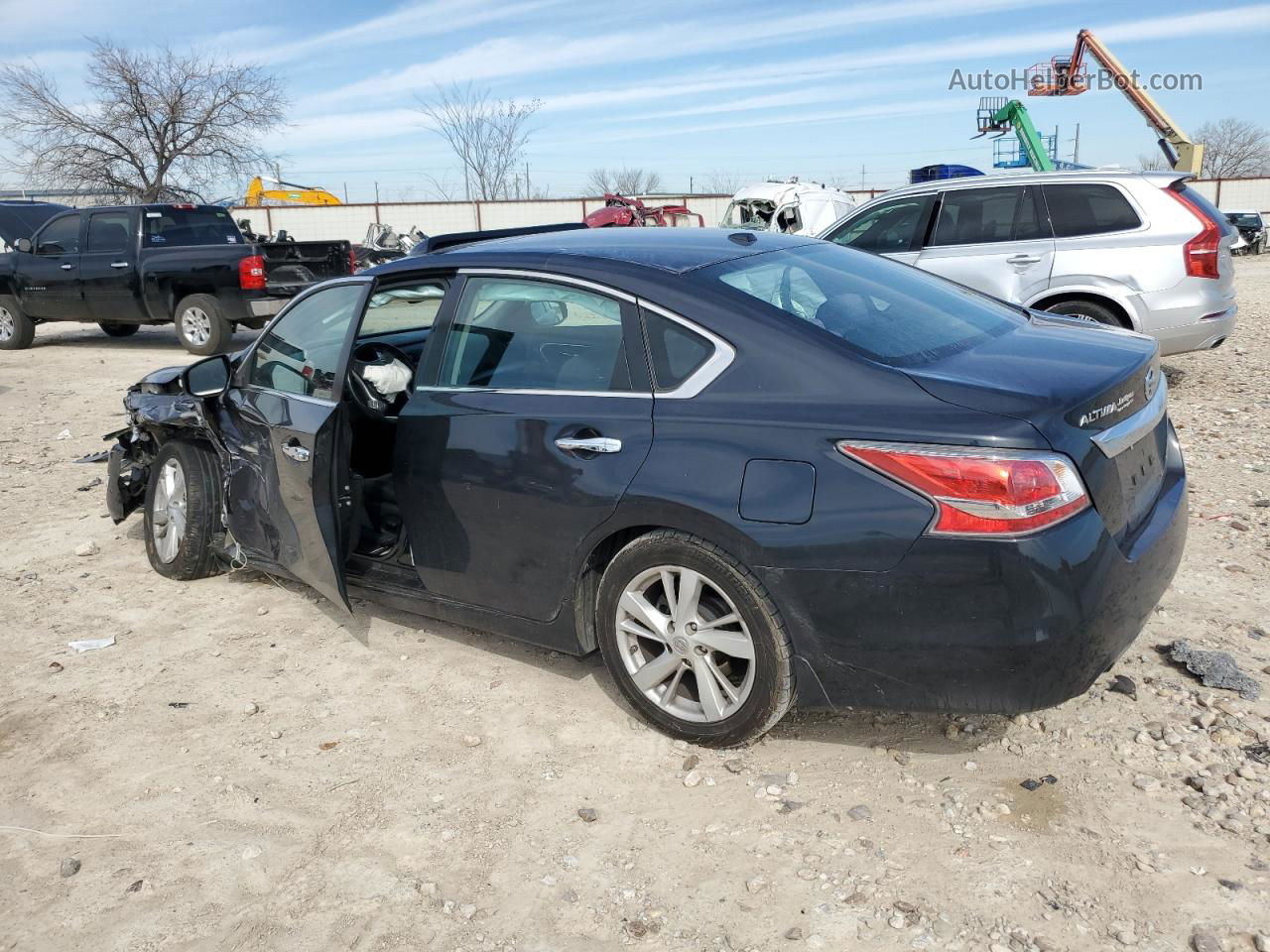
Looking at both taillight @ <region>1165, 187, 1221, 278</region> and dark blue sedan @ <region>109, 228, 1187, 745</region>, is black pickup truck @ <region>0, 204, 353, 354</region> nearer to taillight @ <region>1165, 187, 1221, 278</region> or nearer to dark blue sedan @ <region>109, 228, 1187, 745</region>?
dark blue sedan @ <region>109, 228, 1187, 745</region>

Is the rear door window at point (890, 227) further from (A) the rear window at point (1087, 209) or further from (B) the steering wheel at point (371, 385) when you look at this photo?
(B) the steering wheel at point (371, 385)

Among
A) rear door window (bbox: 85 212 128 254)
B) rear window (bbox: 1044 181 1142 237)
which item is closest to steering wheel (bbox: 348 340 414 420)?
rear window (bbox: 1044 181 1142 237)

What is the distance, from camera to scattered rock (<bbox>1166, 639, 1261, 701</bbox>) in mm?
3573

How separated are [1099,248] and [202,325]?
33.3ft

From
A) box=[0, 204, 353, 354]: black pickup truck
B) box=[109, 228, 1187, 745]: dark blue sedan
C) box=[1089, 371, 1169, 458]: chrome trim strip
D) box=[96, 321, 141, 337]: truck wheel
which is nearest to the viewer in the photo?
box=[109, 228, 1187, 745]: dark blue sedan

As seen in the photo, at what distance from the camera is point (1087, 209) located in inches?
317

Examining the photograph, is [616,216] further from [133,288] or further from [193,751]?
[193,751]

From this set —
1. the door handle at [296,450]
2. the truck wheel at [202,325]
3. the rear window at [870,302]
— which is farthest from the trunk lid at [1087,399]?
the truck wheel at [202,325]

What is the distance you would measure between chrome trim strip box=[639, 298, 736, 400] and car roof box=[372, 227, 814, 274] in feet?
0.98

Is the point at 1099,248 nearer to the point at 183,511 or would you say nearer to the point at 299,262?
the point at 183,511

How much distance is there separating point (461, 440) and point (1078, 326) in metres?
2.33

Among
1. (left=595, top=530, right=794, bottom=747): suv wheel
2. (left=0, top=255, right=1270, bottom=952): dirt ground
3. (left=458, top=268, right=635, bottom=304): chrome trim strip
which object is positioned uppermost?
(left=458, top=268, right=635, bottom=304): chrome trim strip

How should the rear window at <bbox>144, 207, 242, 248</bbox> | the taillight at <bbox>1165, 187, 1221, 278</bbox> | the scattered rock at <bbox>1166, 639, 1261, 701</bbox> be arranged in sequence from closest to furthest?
A: the scattered rock at <bbox>1166, 639, 1261, 701</bbox>, the taillight at <bbox>1165, 187, 1221, 278</bbox>, the rear window at <bbox>144, 207, 242, 248</bbox>

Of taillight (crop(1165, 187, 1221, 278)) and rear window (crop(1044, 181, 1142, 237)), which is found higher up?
rear window (crop(1044, 181, 1142, 237))
